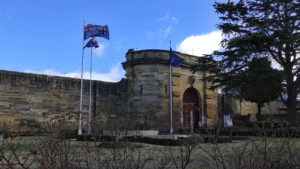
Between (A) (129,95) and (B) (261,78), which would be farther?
(A) (129,95)

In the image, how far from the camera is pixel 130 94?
2095 cm

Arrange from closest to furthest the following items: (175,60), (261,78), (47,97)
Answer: (261,78), (47,97), (175,60)

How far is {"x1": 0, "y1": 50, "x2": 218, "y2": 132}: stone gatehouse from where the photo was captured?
1662 cm

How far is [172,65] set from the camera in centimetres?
1966

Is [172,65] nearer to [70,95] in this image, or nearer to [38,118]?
[70,95]

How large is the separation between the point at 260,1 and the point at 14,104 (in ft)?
55.1

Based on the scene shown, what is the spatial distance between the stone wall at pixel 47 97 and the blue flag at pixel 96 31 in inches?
128

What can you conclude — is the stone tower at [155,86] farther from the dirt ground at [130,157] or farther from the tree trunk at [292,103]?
the dirt ground at [130,157]

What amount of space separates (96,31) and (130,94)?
5.37 m

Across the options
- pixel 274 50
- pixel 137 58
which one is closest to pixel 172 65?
pixel 137 58

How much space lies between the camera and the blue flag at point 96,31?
1852 centimetres

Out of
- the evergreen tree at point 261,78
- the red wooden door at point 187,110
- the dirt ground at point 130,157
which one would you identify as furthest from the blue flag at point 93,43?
the dirt ground at point 130,157

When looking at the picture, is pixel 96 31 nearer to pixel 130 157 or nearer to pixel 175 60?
pixel 175 60

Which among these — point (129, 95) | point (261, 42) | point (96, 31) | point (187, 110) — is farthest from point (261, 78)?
point (96, 31)
